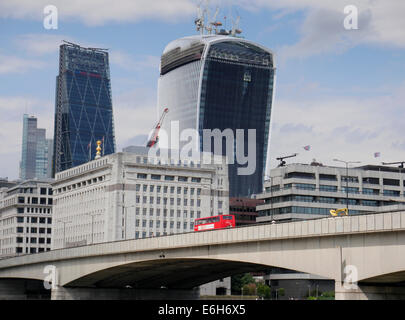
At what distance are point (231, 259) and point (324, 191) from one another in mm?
111795

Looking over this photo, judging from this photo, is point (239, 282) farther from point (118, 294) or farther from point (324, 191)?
point (118, 294)

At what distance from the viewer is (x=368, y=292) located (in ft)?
188

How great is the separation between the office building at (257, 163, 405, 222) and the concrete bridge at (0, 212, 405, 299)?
66579 millimetres

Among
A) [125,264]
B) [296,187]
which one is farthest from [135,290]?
[296,187]

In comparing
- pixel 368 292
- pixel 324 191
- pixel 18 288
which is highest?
pixel 324 191

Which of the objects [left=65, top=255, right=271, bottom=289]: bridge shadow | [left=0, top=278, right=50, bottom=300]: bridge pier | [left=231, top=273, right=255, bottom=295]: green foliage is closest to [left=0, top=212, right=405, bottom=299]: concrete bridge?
[left=65, top=255, right=271, bottom=289]: bridge shadow

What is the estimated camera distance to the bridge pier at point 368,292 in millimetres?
56438

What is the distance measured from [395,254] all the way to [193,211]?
138 meters

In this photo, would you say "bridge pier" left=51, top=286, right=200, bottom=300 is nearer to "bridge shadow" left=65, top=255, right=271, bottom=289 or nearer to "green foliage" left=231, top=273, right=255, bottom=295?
"bridge shadow" left=65, top=255, right=271, bottom=289

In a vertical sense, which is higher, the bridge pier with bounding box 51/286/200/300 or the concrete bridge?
the concrete bridge

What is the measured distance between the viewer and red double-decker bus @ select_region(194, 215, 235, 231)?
300 ft

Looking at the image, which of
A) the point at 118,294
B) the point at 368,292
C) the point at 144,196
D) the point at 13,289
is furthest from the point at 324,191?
the point at 368,292

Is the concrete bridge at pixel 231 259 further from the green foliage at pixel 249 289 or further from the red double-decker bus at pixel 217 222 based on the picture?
the green foliage at pixel 249 289

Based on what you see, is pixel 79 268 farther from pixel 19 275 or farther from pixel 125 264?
pixel 19 275
